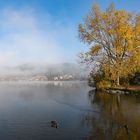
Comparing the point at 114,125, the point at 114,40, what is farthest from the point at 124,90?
the point at 114,125

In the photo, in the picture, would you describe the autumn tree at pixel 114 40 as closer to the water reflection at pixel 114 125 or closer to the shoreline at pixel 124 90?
the shoreline at pixel 124 90

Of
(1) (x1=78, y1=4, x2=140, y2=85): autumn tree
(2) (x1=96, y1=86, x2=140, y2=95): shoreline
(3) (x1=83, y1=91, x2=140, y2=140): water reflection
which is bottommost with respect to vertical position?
(3) (x1=83, y1=91, x2=140, y2=140): water reflection

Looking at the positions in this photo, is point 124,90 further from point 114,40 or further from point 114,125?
point 114,125

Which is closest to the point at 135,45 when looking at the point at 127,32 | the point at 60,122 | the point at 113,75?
the point at 127,32

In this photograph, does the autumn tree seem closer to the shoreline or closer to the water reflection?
the shoreline

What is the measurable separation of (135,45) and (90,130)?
110 ft

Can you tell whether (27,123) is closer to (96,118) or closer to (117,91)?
(96,118)

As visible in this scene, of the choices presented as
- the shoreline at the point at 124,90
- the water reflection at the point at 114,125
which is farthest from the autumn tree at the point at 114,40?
the water reflection at the point at 114,125

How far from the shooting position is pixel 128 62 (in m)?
51.5

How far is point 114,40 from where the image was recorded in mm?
52469

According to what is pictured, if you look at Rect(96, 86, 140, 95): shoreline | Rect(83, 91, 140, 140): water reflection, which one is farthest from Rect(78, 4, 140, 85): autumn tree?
Rect(83, 91, 140, 140): water reflection

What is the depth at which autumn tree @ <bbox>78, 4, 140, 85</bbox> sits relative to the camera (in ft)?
166

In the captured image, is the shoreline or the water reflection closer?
the water reflection

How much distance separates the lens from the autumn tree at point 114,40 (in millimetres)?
50469
